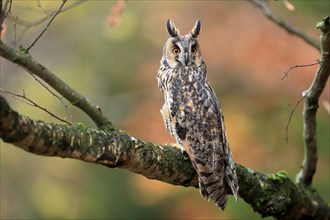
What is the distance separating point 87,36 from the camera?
13.8 meters

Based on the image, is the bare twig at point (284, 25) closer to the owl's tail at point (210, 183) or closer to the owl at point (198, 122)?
the owl at point (198, 122)

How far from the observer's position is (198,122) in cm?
520

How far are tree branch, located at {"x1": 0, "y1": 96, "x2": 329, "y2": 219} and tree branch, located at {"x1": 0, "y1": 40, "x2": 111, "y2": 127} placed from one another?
0.76ft

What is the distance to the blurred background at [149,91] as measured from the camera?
9625mm

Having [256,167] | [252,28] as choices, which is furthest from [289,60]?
[256,167]

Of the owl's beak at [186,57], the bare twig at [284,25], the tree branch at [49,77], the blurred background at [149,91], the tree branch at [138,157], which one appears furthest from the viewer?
the blurred background at [149,91]

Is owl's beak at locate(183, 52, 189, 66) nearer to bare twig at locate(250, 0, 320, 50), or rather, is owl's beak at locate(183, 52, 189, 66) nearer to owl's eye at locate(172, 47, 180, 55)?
owl's eye at locate(172, 47, 180, 55)

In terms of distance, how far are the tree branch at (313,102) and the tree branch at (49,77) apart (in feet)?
4.17

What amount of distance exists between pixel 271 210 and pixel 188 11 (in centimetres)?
619

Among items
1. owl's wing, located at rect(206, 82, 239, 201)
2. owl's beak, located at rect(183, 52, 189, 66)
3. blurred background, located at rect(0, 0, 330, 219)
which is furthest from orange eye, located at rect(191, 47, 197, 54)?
blurred background, located at rect(0, 0, 330, 219)

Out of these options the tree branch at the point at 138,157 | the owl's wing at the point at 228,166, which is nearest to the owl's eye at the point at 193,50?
the owl's wing at the point at 228,166

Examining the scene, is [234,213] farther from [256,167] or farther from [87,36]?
[87,36]

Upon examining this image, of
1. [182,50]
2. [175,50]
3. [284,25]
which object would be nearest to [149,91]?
[284,25]

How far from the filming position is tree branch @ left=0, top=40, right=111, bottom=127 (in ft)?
13.8
